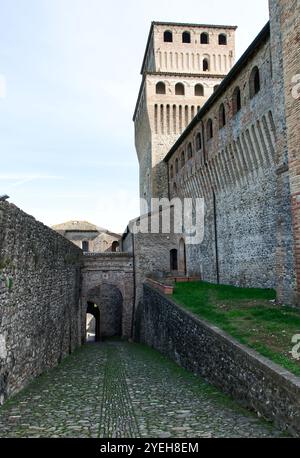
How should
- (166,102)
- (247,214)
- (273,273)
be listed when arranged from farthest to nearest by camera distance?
1. (166,102)
2. (247,214)
3. (273,273)

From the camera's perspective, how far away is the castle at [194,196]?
805 centimetres

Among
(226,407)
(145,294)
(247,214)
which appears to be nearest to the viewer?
(226,407)

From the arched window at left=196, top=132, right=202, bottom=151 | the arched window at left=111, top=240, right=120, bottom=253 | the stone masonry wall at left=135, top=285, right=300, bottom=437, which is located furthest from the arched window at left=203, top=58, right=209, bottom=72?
the stone masonry wall at left=135, top=285, right=300, bottom=437

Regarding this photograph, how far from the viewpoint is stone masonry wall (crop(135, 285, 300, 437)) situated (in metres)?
4.82

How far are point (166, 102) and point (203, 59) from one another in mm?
5246

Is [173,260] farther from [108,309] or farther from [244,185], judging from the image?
[244,185]

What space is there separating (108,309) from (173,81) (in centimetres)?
1692

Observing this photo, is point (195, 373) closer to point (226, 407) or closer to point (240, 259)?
point (226, 407)

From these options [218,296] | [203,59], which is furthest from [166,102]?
[218,296]

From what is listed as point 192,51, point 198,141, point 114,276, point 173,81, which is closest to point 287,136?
point 198,141

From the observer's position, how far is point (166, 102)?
1150 inches

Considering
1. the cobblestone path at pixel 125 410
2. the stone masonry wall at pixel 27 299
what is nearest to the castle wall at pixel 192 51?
the stone masonry wall at pixel 27 299

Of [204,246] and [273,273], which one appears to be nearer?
[273,273]

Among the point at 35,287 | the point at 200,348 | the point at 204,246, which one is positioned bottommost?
the point at 200,348
